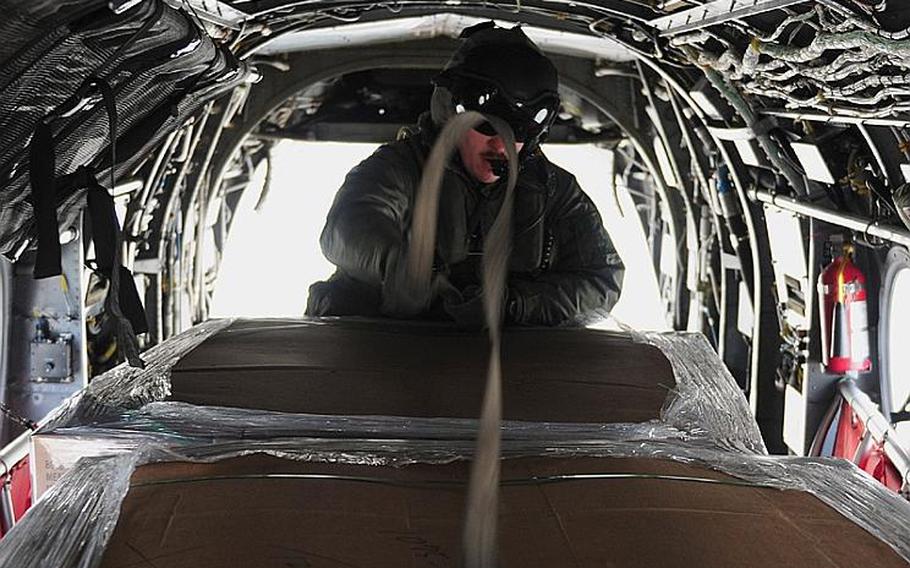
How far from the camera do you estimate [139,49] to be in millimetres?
2225

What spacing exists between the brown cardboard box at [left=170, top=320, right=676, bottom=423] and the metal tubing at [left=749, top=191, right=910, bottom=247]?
126 centimetres

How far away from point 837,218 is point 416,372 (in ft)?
7.49

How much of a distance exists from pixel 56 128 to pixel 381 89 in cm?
488

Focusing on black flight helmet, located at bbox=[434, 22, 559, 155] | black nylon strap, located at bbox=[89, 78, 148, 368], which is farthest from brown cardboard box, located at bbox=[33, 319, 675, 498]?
black flight helmet, located at bbox=[434, 22, 559, 155]

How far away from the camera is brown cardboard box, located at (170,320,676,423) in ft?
6.82

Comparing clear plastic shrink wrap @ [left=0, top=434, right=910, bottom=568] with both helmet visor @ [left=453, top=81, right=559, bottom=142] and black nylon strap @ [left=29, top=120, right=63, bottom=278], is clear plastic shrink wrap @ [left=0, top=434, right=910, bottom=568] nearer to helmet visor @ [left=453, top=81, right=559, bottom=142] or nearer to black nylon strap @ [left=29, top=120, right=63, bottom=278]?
black nylon strap @ [left=29, top=120, right=63, bottom=278]

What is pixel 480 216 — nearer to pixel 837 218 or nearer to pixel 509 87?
pixel 509 87

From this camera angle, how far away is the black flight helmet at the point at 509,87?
8.52 ft

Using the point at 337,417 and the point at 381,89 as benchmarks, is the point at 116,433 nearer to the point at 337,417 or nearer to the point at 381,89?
the point at 337,417

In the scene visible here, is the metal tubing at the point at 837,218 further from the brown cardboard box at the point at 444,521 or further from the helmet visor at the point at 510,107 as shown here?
the brown cardboard box at the point at 444,521

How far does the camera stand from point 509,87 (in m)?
2.60

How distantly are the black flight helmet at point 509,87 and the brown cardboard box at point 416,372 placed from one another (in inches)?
20.7

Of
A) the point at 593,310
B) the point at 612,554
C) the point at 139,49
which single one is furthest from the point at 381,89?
the point at 612,554

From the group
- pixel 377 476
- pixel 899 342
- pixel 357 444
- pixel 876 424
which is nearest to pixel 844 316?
pixel 899 342
